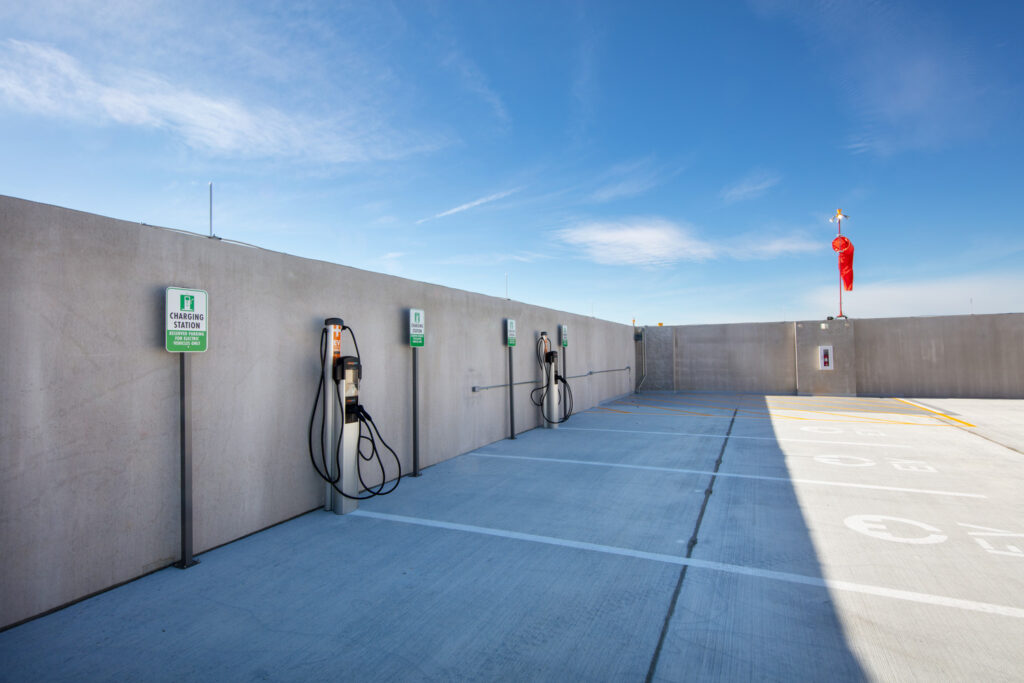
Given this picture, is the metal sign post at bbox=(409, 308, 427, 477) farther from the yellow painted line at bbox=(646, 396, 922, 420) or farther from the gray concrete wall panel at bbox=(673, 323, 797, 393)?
the gray concrete wall panel at bbox=(673, 323, 797, 393)

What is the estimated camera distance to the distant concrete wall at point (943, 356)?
39.1 feet

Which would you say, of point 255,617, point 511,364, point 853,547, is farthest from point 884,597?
point 511,364

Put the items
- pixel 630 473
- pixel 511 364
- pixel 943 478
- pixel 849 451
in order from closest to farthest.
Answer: pixel 943 478 → pixel 630 473 → pixel 849 451 → pixel 511 364

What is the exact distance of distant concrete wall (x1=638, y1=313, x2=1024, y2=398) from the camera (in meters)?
12.0

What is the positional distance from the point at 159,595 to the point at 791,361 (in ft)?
49.2

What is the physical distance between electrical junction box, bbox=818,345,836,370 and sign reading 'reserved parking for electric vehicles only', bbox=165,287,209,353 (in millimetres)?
14669

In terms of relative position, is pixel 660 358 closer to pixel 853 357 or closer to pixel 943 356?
pixel 853 357

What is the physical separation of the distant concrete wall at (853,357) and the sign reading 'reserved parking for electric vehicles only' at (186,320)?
13608 millimetres

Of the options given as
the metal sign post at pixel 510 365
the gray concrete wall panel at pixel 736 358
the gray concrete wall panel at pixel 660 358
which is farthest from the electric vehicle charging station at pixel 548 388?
the gray concrete wall panel at pixel 736 358

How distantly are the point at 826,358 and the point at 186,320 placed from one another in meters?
14.8

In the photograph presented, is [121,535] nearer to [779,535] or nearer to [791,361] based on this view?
[779,535]

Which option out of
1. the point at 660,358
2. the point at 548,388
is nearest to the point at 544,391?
the point at 548,388

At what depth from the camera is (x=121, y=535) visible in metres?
2.64

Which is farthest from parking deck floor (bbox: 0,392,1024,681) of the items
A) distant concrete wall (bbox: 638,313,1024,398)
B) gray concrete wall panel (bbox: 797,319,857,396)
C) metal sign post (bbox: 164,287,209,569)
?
distant concrete wall (bbox: 638,313,1024,398)
